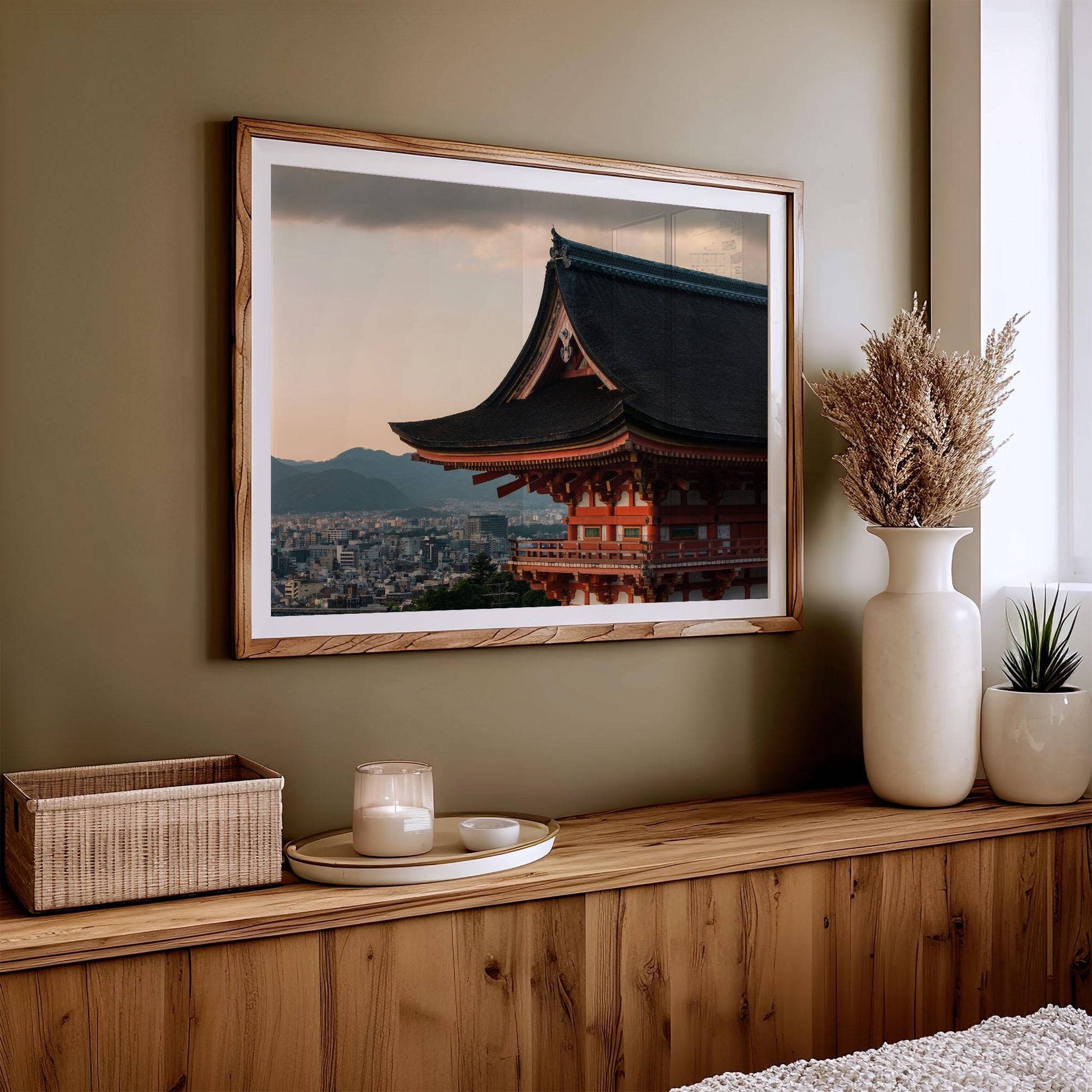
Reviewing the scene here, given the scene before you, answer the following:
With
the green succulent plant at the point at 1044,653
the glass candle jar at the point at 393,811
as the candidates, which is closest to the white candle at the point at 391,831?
the glass candle jar at the point at 393,811

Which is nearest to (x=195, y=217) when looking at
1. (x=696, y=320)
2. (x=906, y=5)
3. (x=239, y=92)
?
(x=239, y=92)

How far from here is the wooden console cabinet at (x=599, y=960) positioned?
1.47 meters

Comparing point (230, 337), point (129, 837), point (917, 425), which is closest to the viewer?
point (129, 837)

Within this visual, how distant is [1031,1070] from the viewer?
1086 mm

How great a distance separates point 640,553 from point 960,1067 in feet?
3.83

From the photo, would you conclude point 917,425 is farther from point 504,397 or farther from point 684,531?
point 504,397

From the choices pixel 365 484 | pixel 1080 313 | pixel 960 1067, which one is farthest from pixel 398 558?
pixel 1080 313

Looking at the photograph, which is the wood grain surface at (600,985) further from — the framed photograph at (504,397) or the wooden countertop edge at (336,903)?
the framed photograph at (504,397)

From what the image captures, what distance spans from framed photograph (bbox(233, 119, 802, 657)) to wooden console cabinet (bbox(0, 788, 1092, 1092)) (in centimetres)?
43

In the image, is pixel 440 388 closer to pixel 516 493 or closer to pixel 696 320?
pixel 516 493

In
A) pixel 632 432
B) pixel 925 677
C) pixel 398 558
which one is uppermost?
pixel 632 432

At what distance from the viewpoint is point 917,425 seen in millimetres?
2080

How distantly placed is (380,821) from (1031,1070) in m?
0.94

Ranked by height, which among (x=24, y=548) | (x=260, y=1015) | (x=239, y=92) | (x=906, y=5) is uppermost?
(x=906, y=5)
